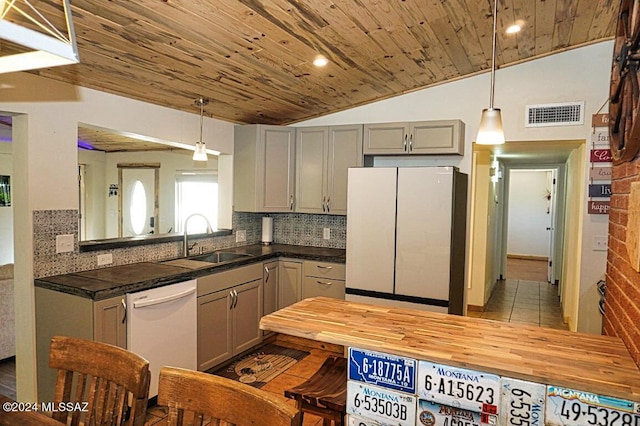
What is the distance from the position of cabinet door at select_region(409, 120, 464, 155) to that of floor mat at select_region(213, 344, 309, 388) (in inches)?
87.4

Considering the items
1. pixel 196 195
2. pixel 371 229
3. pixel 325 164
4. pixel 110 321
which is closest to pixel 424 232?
pixel 371 229

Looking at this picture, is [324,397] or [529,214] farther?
[529,214]

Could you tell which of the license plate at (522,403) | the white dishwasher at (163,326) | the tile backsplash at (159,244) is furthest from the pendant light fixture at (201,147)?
the license plate at (522,403)

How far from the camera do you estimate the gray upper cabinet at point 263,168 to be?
4.21 metres

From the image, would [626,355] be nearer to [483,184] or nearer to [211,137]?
[211,137]

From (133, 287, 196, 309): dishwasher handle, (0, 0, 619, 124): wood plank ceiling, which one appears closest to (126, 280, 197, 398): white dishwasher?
(133, 287, 196, 309): dishwasher handle

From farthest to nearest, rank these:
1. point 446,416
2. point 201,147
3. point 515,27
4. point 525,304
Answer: point 525,304 → point 201,147 → point 515,27 → point 446,416

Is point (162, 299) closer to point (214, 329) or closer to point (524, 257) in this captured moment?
point (214, 329)

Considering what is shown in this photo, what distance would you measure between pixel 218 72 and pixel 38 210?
58.9 inches

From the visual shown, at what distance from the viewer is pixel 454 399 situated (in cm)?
160

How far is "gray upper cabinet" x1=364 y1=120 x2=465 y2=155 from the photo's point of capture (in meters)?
3.71

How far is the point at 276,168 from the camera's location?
4.29 meters

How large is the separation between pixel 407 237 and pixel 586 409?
205cm

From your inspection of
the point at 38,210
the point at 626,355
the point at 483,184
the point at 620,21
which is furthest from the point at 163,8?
the point at 483,184
